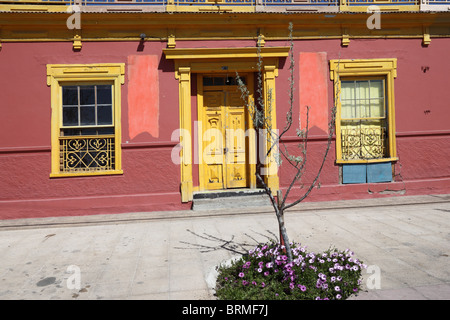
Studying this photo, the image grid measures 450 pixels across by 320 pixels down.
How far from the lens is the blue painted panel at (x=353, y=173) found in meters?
8.14

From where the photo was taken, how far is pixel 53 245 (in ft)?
17.4

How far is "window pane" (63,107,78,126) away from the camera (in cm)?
763

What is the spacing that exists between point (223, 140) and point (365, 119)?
12.4ft

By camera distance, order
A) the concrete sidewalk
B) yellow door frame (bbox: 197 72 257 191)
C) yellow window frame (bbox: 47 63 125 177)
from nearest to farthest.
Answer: the concrete sidewalk
yellow window frame (bbox: 47 63 125 177)
yellow door frame (bbox: 197 72 257 191)

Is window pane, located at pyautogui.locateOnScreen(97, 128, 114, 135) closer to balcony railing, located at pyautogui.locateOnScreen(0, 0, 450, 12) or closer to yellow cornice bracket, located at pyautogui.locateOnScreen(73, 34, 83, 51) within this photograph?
yellow cornice bracket, located at pyautogui.locateOnScreen(73, 34, 83, 51)

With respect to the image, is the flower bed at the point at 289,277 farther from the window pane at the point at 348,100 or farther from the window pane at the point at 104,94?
the window pane at the point at 104,94

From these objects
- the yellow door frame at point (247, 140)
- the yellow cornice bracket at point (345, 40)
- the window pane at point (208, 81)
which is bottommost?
the yellow door frame at point (247, 140)

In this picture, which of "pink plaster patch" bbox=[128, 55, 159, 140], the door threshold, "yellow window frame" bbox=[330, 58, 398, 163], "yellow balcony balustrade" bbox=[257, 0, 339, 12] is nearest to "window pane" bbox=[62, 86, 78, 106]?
"pink plaster patch" bbox=[128, 55, 159, 140]

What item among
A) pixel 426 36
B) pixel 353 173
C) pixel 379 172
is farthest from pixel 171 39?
pixel 426 36

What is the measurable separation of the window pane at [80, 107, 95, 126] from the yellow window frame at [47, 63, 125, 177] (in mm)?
474

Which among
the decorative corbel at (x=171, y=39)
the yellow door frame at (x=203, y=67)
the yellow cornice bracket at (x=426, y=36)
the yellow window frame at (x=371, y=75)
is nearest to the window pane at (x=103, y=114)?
the yellow door frame at (x=203, y=67)

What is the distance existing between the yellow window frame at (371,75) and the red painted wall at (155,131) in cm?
16
